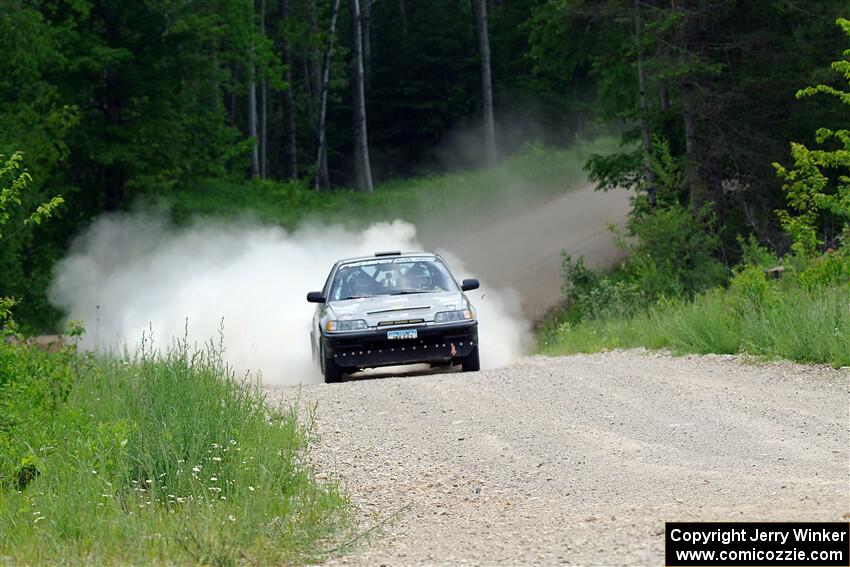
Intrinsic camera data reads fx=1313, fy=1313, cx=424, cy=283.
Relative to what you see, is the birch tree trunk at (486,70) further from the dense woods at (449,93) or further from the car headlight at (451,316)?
the car headlight at (451,316)

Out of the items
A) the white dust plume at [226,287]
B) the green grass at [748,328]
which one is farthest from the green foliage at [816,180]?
the white dust plume at [226,287]

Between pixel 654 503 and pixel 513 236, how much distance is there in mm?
33715

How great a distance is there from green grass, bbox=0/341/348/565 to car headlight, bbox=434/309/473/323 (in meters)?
4.42

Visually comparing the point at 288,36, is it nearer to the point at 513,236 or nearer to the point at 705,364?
the point at 513,236

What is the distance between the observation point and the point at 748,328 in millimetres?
16391

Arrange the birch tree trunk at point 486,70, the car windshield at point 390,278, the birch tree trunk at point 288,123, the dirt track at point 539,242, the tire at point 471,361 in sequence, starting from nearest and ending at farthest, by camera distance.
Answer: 1. the tire at point 471,361
2. the car windshield at point 390,278
3. the dirt track at point 539,242
4. the birch tree trunk at point 288,123
5. the birch tree trunk at point 486,70

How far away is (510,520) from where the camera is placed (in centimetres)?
835

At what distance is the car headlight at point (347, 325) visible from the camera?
16.7 metres

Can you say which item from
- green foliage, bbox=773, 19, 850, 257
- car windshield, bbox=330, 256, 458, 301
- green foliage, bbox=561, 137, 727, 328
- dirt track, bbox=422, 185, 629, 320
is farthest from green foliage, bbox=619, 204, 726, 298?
dirt track, bbox=422, 185, 629, 320

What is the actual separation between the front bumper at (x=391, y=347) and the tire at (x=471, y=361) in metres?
0.29

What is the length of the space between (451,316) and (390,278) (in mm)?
1726

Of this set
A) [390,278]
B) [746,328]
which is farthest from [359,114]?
[746,328]

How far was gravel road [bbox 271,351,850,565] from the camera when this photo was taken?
779 centimetres

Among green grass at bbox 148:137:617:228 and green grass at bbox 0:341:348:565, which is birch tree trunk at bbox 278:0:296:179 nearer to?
green grass at bbox 148:137:617:228
